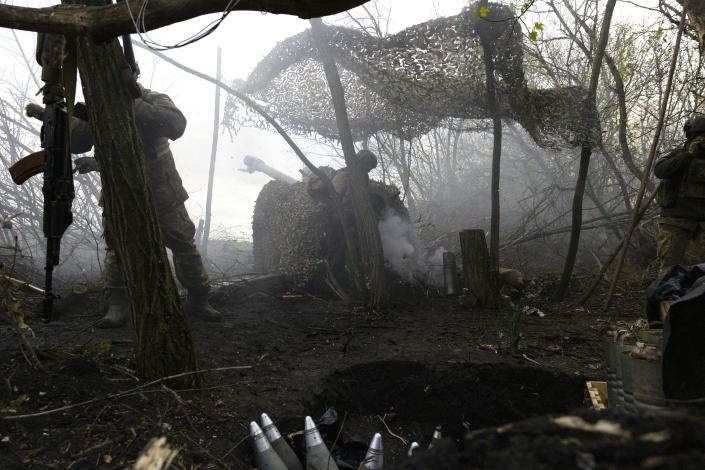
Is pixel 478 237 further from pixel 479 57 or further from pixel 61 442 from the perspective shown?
pixel 61 442

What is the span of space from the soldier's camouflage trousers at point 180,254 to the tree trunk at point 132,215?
1794mm

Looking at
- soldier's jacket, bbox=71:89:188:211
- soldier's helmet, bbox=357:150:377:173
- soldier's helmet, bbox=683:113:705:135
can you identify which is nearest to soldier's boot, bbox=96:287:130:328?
soldier's jacket, bbox=71:89:188:211

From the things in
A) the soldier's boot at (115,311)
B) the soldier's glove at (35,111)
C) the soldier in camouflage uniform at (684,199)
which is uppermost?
the soldier's glove at (35,111)

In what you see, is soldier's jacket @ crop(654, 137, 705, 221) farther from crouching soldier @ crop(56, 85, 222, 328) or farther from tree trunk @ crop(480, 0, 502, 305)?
crouching soldier @ crop(56, 85, 222, 328)

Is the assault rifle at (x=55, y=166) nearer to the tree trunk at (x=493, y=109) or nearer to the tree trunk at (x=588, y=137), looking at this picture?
the tree trunk at (x=493, y=109)

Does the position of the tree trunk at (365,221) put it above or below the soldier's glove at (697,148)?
below

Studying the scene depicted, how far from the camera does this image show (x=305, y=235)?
22.8 ft

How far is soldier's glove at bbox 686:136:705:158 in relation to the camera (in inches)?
182

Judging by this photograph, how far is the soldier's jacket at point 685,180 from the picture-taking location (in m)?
4.64

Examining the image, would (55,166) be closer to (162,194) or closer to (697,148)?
(162,194)

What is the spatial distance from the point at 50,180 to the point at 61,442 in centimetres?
151

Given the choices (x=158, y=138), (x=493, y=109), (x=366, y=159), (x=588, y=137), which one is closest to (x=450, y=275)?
(x=366, y=159)

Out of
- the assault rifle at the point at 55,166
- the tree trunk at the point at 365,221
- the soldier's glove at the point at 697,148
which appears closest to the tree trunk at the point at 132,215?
the assault rifle at the point at 55,166

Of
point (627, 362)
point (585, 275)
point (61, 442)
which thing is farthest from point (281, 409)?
point (585, 275)
